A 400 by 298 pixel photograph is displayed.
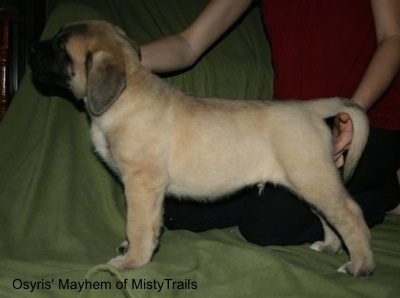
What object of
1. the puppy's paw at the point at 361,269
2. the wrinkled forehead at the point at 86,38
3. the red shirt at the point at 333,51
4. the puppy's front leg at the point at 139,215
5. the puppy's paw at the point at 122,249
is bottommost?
the puppy's paw at the point at 122,249

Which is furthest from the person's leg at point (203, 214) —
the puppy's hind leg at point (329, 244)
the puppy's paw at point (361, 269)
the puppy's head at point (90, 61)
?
the puppy's head at point (90, 61)

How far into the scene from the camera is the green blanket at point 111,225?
7.63 feet

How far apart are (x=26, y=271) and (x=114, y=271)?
0.50m

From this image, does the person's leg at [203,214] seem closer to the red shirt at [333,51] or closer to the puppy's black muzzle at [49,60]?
the red shirt at [333,51]

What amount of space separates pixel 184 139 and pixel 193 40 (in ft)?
3.56

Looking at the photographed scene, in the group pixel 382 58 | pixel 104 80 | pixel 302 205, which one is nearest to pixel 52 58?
pixel 104 80

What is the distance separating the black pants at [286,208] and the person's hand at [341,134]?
0.50 meters

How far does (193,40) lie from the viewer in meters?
3.45

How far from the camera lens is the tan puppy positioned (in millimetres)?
2535

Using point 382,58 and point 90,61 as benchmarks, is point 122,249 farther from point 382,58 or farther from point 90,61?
point 382,58

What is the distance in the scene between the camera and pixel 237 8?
11.9ft

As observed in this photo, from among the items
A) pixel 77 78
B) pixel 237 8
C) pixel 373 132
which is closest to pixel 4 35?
pixel 77 78

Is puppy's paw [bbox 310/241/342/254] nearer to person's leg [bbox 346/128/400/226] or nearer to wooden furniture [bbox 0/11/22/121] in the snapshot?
person's leg [bbox 346/128/400/226]

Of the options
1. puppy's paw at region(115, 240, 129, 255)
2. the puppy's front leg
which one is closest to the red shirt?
the puppy's front leg
